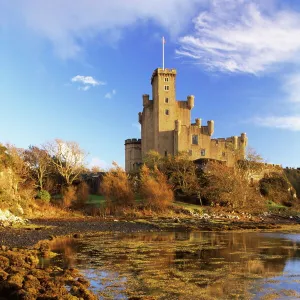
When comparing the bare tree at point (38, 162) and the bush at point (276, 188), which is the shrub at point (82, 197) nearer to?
the bare tree at point (38, 162)

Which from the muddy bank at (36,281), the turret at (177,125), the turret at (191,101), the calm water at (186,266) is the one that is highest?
the turret at (191,101)

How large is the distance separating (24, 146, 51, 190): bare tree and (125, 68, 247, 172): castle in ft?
56.0

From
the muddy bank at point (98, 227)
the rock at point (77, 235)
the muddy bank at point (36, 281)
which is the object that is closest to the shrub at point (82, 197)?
the muddy bank at point (98, 227)

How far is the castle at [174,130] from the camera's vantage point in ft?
213

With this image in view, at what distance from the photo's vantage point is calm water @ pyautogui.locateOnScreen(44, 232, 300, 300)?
38.3 ft

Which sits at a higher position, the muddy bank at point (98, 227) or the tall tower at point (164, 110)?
the tall tower at point (164, 110)

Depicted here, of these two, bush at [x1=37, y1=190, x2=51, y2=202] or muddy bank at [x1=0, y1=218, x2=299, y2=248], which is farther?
bush at [x1=37, y1=190, x2=51, y2=202]

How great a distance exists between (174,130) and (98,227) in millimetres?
35474

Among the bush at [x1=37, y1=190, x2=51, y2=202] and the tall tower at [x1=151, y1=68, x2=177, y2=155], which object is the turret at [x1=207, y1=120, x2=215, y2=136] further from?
the bush at [x1=37, y1=190, x2=51, y2=202]

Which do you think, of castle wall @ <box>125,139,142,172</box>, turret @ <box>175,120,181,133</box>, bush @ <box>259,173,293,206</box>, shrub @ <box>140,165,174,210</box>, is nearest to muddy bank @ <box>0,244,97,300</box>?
shrub @ <box>140,165,174,210</box>

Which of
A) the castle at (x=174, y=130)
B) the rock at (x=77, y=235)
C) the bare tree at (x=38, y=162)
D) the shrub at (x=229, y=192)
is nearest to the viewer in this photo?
the rock at (x=77, y=235)

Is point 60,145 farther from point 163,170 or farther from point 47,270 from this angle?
point 47,270

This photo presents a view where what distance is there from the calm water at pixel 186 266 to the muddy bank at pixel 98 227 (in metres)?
2.41

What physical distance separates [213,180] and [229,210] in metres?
4.34
